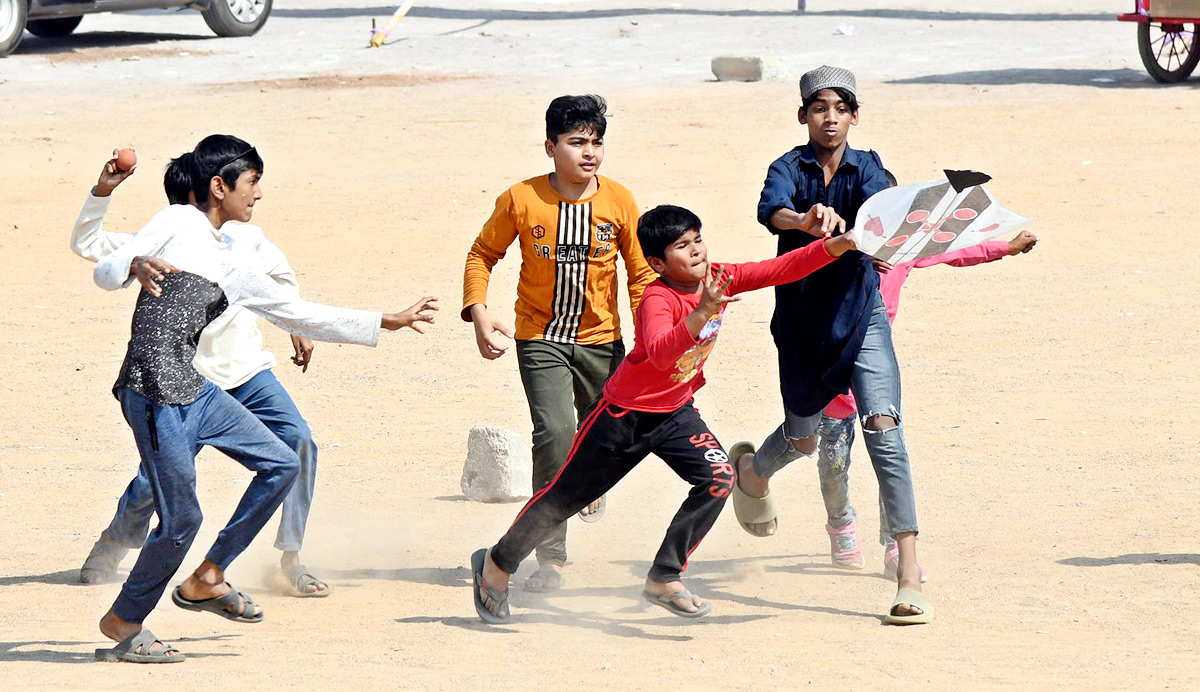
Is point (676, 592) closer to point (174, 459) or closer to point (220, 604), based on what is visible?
point (220, 604)

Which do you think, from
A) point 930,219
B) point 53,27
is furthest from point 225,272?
point 53,27

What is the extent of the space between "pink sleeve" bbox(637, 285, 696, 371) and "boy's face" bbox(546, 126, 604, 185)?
26.2 inches

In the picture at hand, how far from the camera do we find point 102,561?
575 cm

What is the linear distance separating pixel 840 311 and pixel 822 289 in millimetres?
95

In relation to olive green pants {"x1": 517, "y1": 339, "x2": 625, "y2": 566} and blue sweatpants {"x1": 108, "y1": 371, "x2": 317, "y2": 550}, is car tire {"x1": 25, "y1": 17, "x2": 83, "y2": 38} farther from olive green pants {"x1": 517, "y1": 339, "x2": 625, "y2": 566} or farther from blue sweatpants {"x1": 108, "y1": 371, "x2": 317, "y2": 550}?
olive green pants {"x1": 517, "y1": 339, "x2": 625, "y2": 566}

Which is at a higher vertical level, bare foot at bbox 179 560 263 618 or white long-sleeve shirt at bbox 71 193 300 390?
white long-sleeve shirt at bbox 71 193 300 390

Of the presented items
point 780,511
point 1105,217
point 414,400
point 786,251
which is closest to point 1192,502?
point 780,511

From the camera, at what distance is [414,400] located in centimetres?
851

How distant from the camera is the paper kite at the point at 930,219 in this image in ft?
16.1

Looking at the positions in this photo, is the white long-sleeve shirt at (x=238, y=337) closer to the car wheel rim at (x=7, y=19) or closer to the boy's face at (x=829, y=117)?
the boy's face at (x=829, y=117)

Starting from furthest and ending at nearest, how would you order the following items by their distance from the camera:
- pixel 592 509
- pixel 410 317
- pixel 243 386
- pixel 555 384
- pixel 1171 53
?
pixel 1171 53 < pixel 592 509 < pixel 555 384 < pixel 243 386 < pixel 410 317

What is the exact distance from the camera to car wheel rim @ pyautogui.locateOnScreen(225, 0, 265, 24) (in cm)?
2234

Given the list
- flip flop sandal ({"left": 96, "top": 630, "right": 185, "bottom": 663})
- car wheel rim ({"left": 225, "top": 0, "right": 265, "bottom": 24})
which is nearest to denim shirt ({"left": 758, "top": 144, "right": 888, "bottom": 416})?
flip flop sandal ({"left": 96, "top": 630, "right": 185, "bottom": 663})

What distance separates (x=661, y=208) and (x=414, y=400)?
3.77 metres
